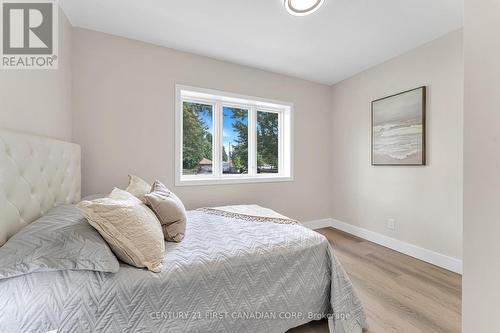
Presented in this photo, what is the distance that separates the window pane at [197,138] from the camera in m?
2.85

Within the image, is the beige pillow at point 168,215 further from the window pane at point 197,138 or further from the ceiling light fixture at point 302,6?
the ceiling light fixture at point 302,6

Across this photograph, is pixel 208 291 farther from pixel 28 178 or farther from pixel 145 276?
pixel 28 178

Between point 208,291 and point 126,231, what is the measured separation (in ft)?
1.76

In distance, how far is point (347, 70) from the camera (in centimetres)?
315

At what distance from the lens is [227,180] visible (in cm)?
296

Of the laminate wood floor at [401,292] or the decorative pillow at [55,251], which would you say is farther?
the laminate wood floor at [401,292]

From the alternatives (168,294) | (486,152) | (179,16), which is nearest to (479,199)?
(486,152)

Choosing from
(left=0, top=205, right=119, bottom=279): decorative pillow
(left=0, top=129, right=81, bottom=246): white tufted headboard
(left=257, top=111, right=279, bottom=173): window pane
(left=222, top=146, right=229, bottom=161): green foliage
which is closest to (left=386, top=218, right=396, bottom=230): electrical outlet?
(left=257, top=111, right=279, bottom=173): window pane

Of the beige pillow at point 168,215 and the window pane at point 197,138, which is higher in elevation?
the window pane at point 197,138

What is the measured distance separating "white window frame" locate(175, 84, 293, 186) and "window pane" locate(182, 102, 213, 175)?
0.06m

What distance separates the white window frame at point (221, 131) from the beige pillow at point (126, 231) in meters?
1.49

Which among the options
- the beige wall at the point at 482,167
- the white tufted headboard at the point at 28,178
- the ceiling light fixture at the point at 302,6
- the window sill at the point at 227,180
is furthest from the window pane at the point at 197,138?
the beige wall at the point at 482,167

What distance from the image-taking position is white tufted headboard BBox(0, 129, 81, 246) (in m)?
1.04

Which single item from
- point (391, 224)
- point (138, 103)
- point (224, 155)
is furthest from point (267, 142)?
point (391, 224)
